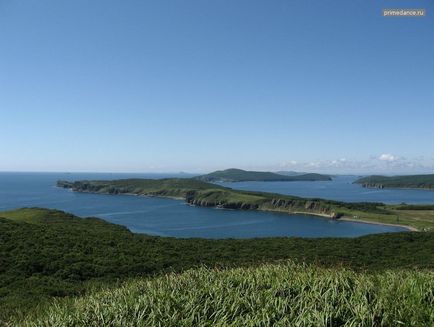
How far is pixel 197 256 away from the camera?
111ft

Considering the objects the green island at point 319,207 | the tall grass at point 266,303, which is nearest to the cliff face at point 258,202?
the green island at point 319,207

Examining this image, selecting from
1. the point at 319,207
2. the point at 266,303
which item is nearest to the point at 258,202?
the point at 319,207

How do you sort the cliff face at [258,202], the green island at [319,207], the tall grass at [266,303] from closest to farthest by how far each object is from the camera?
the tall grass at [266,303] → the green island at [319,207] → the cliff face at [258,202]

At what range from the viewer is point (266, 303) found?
32.4ft

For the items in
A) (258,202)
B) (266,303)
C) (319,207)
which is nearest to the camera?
(266,303)

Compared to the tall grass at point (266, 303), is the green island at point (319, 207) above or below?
below

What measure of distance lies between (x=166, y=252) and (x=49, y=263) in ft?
36.5

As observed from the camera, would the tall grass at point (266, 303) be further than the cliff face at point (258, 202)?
No

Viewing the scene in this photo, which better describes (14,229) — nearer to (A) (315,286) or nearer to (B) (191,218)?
(A) (315,286)

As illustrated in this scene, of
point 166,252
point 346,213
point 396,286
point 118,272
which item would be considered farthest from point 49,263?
point 346,213

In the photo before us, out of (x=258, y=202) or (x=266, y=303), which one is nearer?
(x=266, y=303)

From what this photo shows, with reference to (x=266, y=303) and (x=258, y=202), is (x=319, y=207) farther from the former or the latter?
(x=266, y=303)

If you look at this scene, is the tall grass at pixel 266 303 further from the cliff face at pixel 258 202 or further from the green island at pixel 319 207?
the cliff face at pixel 258 202

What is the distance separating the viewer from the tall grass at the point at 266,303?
9078mm
